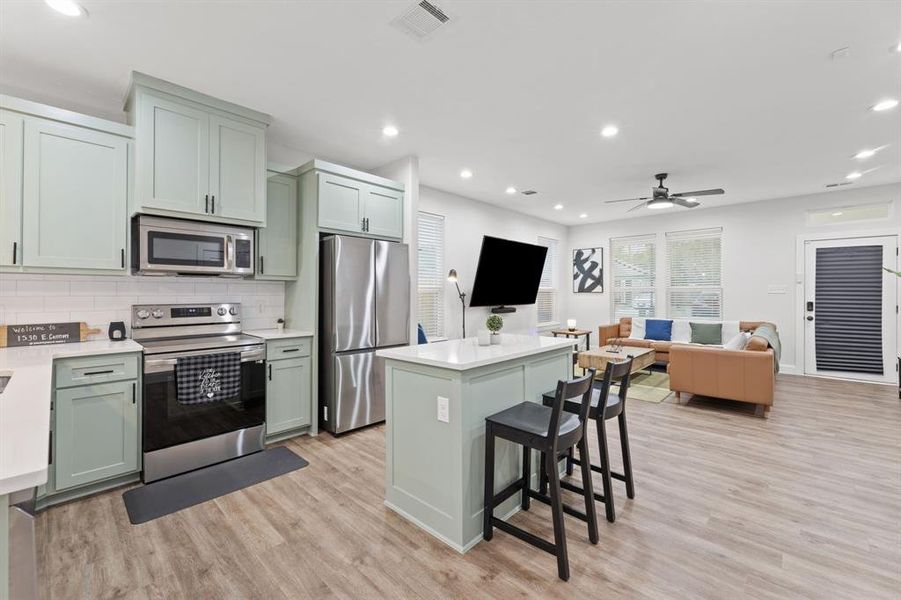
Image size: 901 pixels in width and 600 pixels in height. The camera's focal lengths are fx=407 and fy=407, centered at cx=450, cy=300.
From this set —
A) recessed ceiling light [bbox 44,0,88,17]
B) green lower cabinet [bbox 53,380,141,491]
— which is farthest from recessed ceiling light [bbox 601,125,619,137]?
green lower cabinet [bbox 53,380,141,491]

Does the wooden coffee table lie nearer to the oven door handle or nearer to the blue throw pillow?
the blue throw pillow

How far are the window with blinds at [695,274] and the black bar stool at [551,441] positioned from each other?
6.24 metres

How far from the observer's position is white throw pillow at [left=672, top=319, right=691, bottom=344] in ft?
22.2

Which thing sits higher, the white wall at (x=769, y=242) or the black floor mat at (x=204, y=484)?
the white wall at (x=769, y=242)

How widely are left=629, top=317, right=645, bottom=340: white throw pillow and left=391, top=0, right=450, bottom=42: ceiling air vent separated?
6.23 metres

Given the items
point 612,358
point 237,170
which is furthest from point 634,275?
point 237,170

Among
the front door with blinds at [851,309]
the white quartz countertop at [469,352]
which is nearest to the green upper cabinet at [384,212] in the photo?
the white quartz countertop at [469,352]

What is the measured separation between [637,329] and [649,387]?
1.88m

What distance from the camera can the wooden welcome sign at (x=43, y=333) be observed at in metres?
2.73

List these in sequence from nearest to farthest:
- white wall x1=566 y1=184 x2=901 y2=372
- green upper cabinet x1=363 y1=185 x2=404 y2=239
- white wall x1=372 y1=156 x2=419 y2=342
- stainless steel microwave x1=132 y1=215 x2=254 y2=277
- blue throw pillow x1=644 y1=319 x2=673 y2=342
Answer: stainless steel microwave x1=132 y1=215 x2=254 y2=277
green upper cabinet x1=363 y1=185 x2=404 y2=239
white wall x1=372 y1=156 x2=419 y2=342
white wall x1=566 y1=184 x2=901 y2=372
blue throw pillow x1=644 y1=319 x2=673 y2=342

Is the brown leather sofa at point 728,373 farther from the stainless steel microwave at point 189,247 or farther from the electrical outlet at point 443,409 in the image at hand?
the stainless steel microwave at point 189,247

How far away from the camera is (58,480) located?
2479 mm

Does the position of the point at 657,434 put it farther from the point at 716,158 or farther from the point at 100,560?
the point at 100,560

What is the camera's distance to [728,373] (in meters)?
4.41
